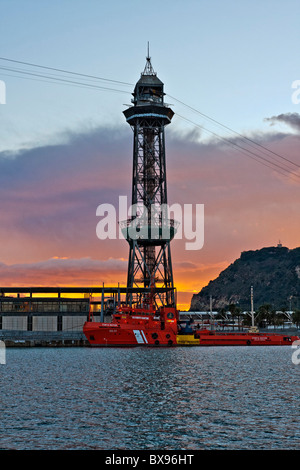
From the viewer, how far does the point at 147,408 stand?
44.1 metres

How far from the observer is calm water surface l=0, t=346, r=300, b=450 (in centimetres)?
3250

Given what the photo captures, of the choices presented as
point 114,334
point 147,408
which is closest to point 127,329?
point 114,334

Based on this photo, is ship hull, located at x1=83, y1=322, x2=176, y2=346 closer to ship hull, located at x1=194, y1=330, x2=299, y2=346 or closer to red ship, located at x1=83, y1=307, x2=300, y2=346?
red ship, located at x1=83, y1=307, x2=300, y2=346

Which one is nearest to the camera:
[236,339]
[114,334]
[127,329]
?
[127,329]

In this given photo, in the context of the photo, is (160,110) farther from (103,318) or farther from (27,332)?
(27,332)

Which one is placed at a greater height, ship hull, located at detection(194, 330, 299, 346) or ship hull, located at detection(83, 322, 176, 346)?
ship hull, located at detection(83, 322, 176, 346)

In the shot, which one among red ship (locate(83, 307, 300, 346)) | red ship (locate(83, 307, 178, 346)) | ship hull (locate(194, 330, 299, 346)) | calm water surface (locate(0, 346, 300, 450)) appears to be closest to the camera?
calm water surface (locate(0, 346, 300, 450))

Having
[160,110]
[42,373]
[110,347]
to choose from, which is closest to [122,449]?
[42,373]

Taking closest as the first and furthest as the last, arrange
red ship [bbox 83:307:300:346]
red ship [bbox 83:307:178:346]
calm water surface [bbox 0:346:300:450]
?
calm water surface [bbox 0:346:300:450] < red ship [bbox 83:307:178:346] < red ship [bbox 83:307:300:346]

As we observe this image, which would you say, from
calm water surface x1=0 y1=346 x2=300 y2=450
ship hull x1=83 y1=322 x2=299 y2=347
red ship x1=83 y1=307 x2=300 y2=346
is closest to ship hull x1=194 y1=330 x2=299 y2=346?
ship hull x1=83 y1=322 x2=299 y2=347

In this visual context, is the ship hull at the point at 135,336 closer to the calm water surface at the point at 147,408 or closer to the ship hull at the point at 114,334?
the ship hull at the point at 114,334

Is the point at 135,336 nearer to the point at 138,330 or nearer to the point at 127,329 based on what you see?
the point at 138,330

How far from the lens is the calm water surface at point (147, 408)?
32.5 metres
